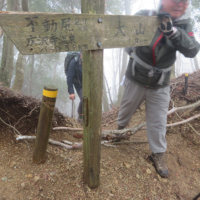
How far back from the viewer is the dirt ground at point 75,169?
1738 mm

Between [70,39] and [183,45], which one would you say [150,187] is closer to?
[183,45]

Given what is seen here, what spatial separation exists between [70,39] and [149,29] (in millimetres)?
846

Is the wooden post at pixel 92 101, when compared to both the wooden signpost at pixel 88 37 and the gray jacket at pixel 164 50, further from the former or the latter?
the gray jacket at pixel 164 50

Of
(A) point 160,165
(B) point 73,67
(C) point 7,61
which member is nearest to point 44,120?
(A) point 160,165

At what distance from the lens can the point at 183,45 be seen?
172 cm

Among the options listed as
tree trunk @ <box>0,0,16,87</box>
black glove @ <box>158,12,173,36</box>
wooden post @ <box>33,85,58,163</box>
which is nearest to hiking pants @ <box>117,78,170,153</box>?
black glove @ <box>158,12,173,36</box>

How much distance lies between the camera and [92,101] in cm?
149

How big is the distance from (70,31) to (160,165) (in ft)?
7.22

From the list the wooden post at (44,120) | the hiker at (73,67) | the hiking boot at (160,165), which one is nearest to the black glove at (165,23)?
the wooden post at (44,120)

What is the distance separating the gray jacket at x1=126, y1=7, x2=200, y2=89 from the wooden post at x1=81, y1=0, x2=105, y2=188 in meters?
0.86

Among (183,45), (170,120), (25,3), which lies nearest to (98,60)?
(183,45)

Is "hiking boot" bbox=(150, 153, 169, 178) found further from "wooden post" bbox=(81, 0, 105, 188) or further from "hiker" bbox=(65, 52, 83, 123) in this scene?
"hiker" bbox=(65, 52, 83, 123)

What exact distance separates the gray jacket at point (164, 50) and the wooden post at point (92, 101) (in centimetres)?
86

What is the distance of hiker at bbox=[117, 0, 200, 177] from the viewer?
175 centimetres
